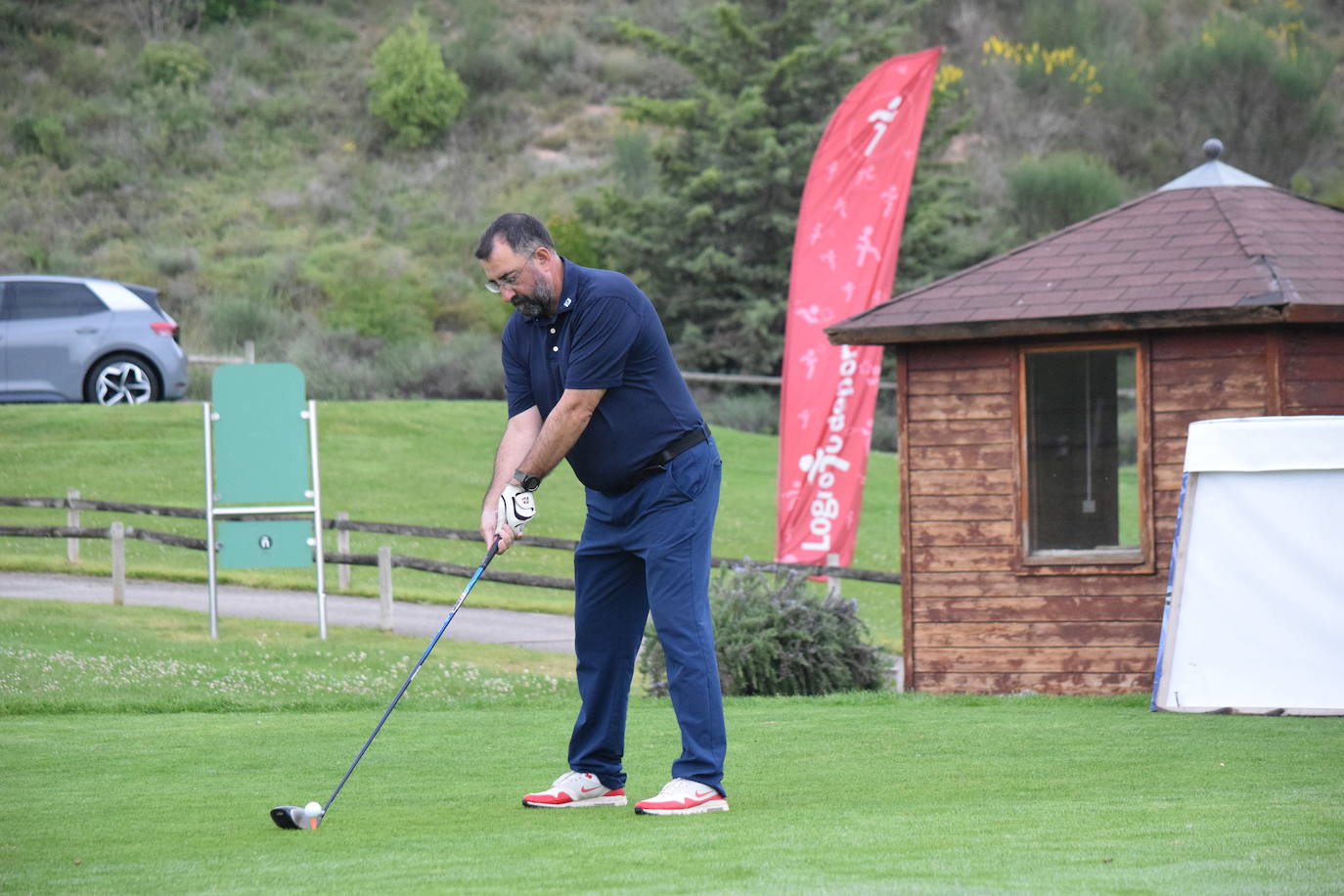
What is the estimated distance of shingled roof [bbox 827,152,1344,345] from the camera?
10.2 metres

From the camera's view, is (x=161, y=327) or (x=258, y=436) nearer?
(x=258, y=436)

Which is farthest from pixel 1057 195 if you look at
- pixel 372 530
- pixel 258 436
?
pixel 258 436

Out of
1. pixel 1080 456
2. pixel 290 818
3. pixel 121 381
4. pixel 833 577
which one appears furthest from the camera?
pixel 121 381

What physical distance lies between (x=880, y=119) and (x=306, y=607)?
715cm

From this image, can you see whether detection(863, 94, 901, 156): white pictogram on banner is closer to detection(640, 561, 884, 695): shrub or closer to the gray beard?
detection(640, 561, 884, 695): shrub

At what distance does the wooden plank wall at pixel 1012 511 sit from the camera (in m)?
10.4

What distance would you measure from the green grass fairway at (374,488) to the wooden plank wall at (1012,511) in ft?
21.4

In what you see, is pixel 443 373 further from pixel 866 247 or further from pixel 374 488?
pixel 866 247

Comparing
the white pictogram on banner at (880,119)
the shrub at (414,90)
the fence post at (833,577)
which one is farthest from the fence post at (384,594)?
the shrub at (414,90)

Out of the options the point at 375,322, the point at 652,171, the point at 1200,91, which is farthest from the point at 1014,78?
the point at 375,322

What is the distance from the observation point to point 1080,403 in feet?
36.1

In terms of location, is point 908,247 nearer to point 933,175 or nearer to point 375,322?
point 933,175

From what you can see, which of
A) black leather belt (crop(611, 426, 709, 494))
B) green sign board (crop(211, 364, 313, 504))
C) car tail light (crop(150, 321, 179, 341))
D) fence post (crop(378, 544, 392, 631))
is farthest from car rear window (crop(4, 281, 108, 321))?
black leather belt (crop(611, 426, 709, 494))

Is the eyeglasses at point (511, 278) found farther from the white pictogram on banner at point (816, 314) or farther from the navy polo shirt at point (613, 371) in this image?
the white pictogram on banner at point (816, 314)
